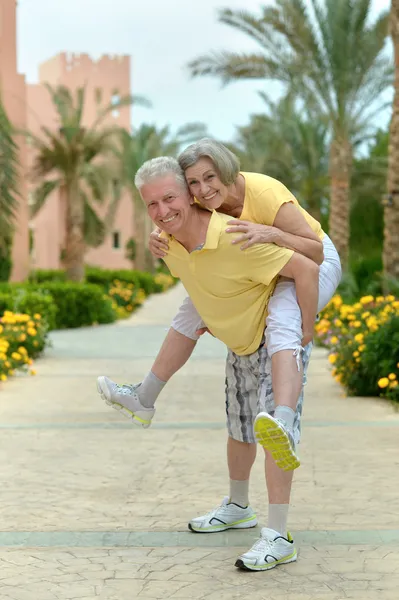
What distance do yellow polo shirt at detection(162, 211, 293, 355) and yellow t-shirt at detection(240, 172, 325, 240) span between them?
0.11m

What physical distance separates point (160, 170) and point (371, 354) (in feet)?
16.2

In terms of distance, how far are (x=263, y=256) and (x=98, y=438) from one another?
3337 mm

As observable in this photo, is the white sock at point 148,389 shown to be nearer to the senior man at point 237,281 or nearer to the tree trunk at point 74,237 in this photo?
the senior man at point 237,281

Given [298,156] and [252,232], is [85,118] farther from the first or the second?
[252,232]

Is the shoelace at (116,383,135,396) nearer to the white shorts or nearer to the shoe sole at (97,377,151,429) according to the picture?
the shoe sole at (97,377,151,429)

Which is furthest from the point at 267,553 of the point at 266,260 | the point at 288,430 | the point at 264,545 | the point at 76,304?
the point at 76,304

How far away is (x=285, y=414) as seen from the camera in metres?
3.70

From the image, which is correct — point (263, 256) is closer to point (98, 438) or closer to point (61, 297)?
point (98, 438)

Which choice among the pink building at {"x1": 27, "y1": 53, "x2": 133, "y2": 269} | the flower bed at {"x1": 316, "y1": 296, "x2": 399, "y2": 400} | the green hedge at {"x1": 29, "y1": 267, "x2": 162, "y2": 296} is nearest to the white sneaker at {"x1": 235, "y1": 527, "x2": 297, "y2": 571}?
the flower bed at {"x1": 316, "y1": 296, "x2": 399, "y2": 400}

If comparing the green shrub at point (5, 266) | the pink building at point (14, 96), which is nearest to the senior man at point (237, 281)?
the pink building at point (14, 96)

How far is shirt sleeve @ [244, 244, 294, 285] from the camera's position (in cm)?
384

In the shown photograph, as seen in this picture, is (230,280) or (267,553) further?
(230,280)

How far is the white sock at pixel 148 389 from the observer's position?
171 inches

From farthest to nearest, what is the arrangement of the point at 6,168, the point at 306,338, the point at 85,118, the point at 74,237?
the point at 85,118
the point at 74,237
the point at 6,168
the point at 306,338
